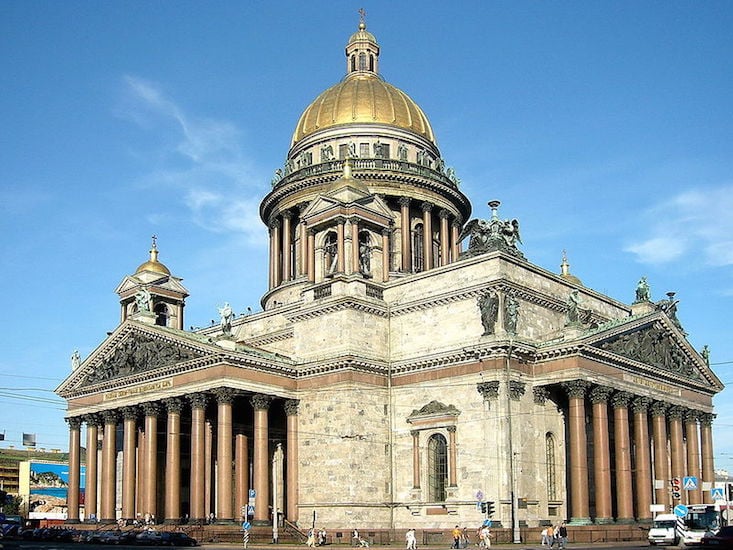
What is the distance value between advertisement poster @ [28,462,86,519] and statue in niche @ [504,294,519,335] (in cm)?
7612

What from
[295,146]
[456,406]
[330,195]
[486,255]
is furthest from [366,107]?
[456,406]

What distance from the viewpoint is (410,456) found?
192 ft

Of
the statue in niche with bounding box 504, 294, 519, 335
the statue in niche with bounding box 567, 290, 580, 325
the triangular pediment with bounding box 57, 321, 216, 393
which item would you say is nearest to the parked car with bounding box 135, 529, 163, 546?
the triangular pediment with bounding box 57, 321, 216, 393

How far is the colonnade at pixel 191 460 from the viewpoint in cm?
5744

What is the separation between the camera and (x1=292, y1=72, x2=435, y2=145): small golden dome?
81250 millimetres

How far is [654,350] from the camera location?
62.3 meters

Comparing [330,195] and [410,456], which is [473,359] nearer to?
[410,456]

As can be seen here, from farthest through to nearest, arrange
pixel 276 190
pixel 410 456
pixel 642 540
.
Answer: pixel 276 190 → pixel 410 456 → pixel 642 540

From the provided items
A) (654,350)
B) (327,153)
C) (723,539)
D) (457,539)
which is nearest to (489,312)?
(457,539)

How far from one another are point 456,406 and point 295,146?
118ft

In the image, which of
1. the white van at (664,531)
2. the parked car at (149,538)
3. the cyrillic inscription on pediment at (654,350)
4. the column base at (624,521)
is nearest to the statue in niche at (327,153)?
the cyrillic inscription on pediment at (654,350)

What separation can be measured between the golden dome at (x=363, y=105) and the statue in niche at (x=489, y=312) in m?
29.5

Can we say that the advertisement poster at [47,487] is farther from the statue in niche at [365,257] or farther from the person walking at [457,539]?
the person walking at [457,539]

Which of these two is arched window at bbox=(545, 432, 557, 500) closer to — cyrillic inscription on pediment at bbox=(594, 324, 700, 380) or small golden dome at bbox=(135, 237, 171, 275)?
cyrillic inscription on pediment at bbox=(594, 324, 700, 380)
